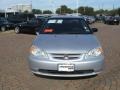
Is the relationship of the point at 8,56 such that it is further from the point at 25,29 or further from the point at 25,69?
the point at 25,29

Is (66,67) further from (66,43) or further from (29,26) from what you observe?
(29,26)

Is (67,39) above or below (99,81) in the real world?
above

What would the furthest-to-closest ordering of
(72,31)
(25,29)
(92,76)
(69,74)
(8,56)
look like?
(25,29), (8,56), (72,31), (92,76), (69,74)

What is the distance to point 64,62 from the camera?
7.14 m

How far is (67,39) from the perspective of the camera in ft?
26.3

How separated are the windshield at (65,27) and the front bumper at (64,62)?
1.61 m

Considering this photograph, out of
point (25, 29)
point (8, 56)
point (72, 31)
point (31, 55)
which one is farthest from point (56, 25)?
point (25, 29)

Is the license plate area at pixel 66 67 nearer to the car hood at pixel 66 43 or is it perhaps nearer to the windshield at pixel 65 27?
the car hood at pixel 66 43

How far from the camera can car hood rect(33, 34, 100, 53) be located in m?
7.29

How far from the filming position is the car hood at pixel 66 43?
23.9 feet

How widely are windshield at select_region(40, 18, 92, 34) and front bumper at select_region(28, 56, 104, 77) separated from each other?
1614 millimetres

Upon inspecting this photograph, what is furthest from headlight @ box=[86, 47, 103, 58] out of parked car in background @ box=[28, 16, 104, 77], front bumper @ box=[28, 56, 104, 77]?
front bumper @ box=[28, 56, 104, 77]

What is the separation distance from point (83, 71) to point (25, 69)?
2.32 m

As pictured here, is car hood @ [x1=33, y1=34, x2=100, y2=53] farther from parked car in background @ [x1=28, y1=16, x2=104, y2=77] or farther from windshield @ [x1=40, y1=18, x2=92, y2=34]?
windshield @ [x1=40, y1=18, x2=92, y2=34]
